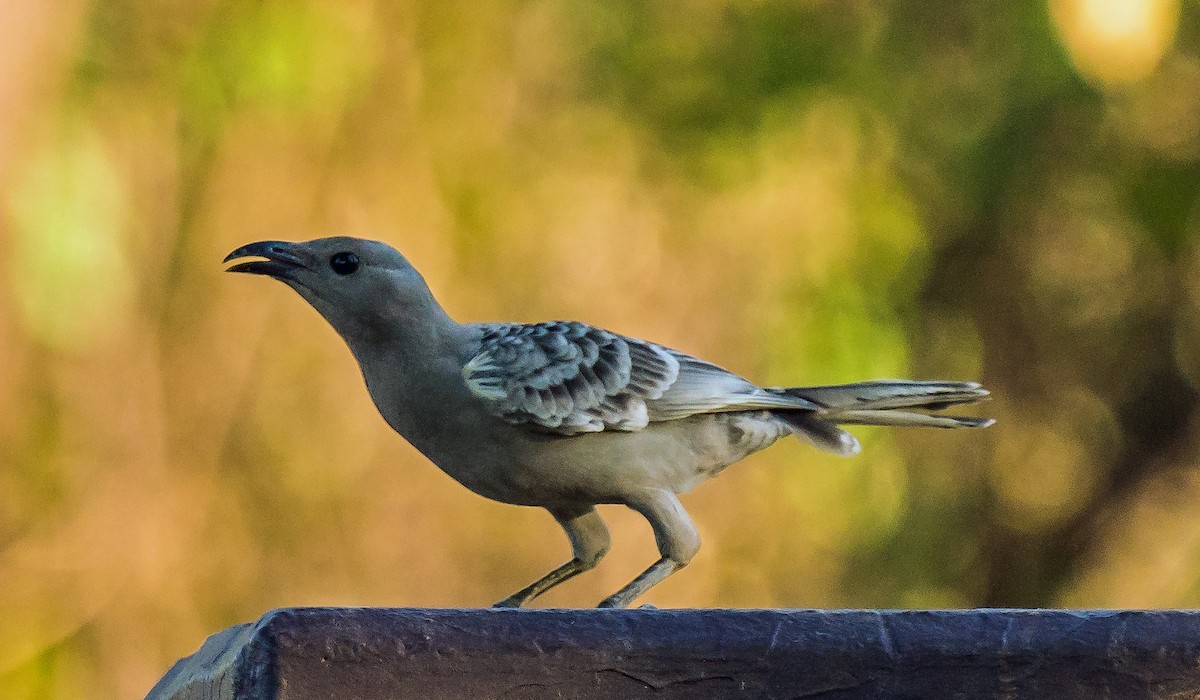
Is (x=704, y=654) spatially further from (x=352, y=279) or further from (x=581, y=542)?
(x=352, y=279)

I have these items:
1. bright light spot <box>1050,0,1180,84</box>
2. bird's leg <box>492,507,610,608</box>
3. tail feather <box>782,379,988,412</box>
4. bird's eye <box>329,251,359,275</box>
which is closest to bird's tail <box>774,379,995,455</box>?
tail feather <box>782,379,988,412</box>

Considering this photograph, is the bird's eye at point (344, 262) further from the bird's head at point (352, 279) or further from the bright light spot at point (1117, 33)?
the bright light spot at point (1117, 33)

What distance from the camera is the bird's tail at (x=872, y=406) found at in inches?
120

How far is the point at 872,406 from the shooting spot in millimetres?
3088

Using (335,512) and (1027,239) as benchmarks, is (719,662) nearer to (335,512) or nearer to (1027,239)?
(335,512)

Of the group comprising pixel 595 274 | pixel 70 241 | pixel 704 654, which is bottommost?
pixel 704 654

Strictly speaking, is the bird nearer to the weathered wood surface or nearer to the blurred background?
the weathered wood surface

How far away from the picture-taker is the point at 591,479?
9.23 ft

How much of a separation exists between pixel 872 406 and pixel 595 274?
167 inches

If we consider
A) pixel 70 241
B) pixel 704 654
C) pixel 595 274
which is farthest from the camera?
pixel 595 274

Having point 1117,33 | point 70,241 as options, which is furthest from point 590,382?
point 1117,33

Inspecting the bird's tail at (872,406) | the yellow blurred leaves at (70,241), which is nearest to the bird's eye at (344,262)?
the bird's tail at (872,406)

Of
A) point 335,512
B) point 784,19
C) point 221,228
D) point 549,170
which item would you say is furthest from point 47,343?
point 784,19

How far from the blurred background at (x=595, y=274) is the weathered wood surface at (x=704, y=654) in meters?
4.52
